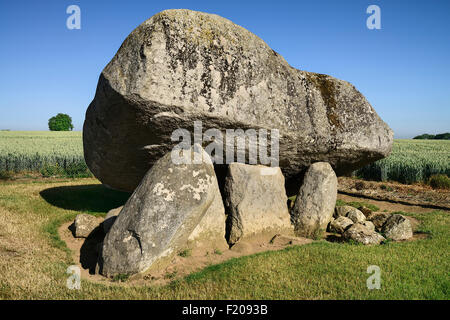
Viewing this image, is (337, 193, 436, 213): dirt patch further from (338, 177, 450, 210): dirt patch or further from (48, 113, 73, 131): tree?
(48, 113, 73, 131): tree

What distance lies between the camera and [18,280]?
4.87 meters

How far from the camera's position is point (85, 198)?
35.9ft

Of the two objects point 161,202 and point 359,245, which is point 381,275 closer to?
point 359,245

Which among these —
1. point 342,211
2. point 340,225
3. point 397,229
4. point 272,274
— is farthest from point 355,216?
point 272,274

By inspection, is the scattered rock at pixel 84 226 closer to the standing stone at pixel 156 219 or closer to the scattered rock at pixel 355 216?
the standing stone at pixel 156 219

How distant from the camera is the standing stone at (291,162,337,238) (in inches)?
300

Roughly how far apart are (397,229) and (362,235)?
105 centimetres

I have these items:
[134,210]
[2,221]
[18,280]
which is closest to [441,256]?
[134,210]

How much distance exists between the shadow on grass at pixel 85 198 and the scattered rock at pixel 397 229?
7421 millimetres

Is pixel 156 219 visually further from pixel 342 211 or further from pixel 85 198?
pixel 85 198

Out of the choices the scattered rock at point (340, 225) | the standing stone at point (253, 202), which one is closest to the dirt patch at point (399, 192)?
the scattered rock at point (340, 225)

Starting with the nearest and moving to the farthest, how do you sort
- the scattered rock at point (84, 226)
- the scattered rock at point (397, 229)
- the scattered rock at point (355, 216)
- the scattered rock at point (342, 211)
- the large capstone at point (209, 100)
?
the large capstone at point (209, 100) < the scattered rock at point (397, 229) < the scattered rock at point (84, 226) < the scattered rock at point (355, 216) < the scattered rock at point (342, 211)

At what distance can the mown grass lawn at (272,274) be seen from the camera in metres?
4.46

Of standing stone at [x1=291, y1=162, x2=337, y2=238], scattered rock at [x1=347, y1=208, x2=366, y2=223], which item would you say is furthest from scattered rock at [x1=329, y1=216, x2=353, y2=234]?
scattered rock at [x1=347, y1=208, x2=366, y2=223]
